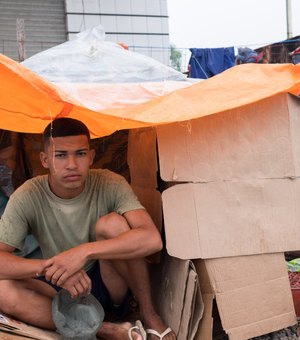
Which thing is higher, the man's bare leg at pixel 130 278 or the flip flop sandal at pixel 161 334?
the man's bare leg at pixel 130 278

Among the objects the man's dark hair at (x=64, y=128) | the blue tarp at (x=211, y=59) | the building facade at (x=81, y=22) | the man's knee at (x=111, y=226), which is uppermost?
the building facade at (x=81, y=22)

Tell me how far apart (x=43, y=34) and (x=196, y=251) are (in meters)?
5.34

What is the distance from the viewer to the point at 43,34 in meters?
6.35

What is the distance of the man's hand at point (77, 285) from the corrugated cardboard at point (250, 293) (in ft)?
1.55

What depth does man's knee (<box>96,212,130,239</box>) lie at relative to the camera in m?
1.82

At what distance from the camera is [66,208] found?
6.49 feet

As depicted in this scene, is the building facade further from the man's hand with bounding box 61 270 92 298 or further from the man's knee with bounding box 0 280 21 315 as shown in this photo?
the man's hand with bounding box 61 270 92 298

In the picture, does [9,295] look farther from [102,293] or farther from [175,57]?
[175,57]

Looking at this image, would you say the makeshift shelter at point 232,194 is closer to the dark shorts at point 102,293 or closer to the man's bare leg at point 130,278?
the man's bare leg at point 130,278

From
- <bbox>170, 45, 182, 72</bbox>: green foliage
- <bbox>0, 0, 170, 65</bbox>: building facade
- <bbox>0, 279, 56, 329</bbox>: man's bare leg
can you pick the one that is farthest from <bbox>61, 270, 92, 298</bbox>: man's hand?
<bbox>0, 0, 170, 65</bbox>: building facade

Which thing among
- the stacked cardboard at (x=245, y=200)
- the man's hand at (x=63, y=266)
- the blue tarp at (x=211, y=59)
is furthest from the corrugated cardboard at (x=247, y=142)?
the blue tarp at (x=211, y=59)

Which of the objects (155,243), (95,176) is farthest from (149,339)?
(95,176)

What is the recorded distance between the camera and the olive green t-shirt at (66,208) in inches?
75.9

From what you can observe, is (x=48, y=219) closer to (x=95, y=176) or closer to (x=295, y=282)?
(x=95, y=176)
